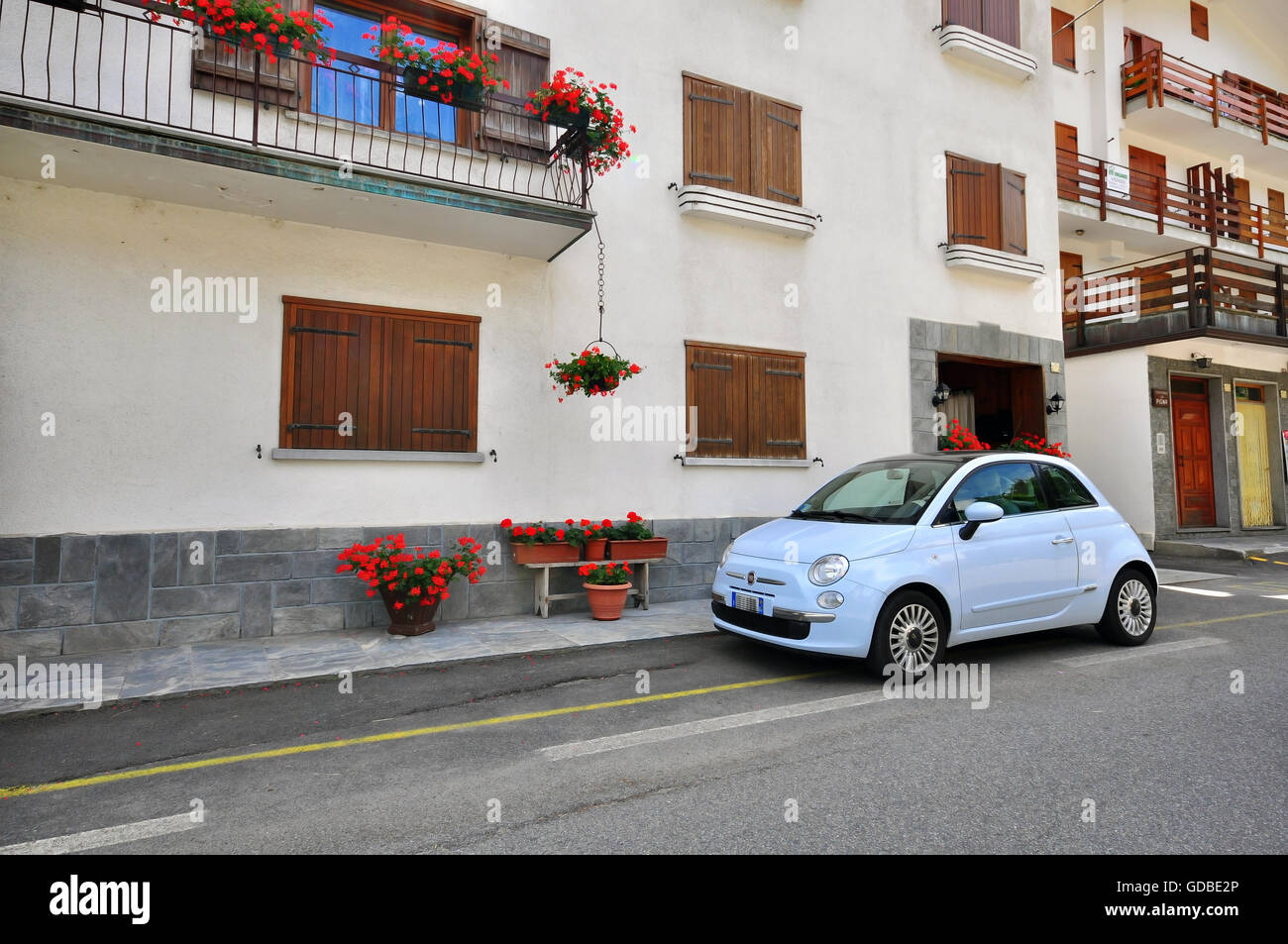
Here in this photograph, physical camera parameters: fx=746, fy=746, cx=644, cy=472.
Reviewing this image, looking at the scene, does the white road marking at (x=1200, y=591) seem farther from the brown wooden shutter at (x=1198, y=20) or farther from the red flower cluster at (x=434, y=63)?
the brown wooden shutter at (x=1198, y=20)

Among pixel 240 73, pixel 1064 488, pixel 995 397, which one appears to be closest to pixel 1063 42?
pixel 995 397

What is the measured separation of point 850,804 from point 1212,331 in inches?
620

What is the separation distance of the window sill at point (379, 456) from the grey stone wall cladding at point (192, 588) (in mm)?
732

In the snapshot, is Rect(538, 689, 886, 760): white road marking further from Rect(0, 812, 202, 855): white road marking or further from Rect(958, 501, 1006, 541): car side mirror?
Rect(0, 812, 202, 855): white road marking

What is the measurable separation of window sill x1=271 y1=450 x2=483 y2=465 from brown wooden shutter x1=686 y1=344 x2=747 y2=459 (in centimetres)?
305

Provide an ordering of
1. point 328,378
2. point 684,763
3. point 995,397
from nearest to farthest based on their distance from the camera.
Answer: point 684,763, point 328,378, point 995,397

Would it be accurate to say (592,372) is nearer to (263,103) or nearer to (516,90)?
(516,90)

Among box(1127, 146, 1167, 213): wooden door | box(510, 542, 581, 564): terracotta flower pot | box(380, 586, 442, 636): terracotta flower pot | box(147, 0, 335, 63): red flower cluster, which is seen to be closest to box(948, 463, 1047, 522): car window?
box(510, 542, 581, 564): terracotta flower pot

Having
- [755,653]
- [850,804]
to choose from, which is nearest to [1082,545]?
[755,653]

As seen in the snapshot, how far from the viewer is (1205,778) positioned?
3746 mm

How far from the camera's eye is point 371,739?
457cm

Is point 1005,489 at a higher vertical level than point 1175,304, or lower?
lower

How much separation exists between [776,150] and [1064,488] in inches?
260

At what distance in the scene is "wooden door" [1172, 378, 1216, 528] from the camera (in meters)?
15.9
